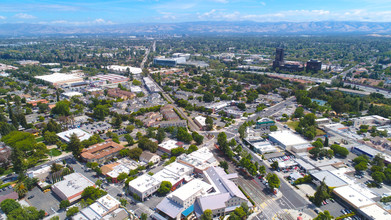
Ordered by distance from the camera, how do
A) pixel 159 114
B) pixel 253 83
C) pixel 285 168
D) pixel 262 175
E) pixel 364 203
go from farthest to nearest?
pixel 253 83 < pixel 159 114 < pixel 285 168 < pixel 262 175 < pixel 364 203

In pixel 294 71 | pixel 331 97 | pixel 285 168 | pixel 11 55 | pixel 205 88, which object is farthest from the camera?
pixel 11 55

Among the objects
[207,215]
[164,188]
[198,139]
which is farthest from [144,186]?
[198,139]

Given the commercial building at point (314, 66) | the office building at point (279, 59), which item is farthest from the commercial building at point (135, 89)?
the commercial building at point (314, 66)

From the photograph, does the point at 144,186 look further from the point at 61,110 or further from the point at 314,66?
the point at 314,66

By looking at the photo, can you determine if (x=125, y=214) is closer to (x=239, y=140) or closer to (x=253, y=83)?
(x=239, y=140)

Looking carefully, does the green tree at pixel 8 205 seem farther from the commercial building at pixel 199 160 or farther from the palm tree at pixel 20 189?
the commercial building at pixel 199 160

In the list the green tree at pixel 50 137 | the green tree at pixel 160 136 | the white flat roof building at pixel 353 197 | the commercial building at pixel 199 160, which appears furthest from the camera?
the green tree at pixel 160 136

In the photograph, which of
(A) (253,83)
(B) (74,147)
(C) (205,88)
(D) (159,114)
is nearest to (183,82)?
(C) (205,88)

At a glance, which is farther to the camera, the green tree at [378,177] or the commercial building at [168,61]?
the commercial building at [168,61]
